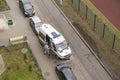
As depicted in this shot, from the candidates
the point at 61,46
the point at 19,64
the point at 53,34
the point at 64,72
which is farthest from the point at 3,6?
the point at 64,72

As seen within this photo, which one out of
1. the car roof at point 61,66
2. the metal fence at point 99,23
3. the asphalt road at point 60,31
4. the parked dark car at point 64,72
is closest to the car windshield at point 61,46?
the asphalt road at point 60,31

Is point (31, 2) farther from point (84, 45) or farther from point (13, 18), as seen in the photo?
point (84, 45)

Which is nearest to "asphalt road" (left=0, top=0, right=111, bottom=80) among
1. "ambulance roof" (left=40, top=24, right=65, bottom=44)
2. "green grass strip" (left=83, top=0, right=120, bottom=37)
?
"ambulance roof" (left=40, top=24, right=65, bottom=44)

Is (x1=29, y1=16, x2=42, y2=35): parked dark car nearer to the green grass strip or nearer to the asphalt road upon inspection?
the asphalt road

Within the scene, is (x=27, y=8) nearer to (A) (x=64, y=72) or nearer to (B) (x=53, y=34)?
(B) (x=53, y=34)

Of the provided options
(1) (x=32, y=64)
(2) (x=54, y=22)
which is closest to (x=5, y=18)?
(2) (x=54, y=22)

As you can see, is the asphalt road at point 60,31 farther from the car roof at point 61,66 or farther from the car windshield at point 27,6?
the car windshield at point 27,6
